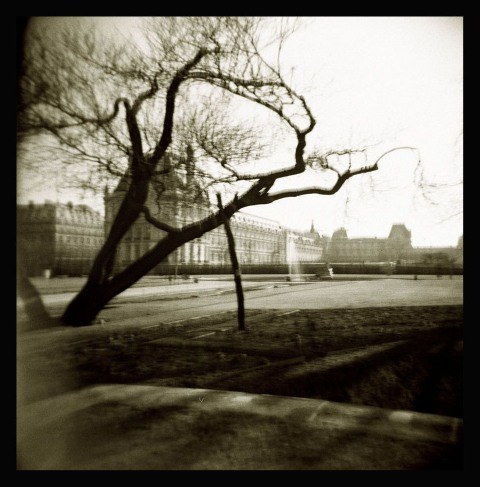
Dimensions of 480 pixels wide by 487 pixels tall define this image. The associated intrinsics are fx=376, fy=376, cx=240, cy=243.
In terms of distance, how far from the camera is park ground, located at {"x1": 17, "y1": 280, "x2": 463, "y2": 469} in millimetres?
2633

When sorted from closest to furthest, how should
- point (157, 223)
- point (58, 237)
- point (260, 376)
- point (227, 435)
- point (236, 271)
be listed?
point (227, 435) < point (58, 237) < point (260, 376) < point (157, 223) < point (236, 271)

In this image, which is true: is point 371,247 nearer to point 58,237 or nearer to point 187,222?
point 187,222

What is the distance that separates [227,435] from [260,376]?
1.22 metres

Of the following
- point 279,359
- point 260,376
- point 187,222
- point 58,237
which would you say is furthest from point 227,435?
point 58,237

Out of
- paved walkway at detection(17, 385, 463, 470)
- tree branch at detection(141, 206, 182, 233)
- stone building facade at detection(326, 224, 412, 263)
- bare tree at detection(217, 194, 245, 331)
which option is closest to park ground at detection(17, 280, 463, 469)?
paved walkway at detection(17, 385, 463, 470)

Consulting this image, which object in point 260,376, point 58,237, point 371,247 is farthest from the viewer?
point 371,247

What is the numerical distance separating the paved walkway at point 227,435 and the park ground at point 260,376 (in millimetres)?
11

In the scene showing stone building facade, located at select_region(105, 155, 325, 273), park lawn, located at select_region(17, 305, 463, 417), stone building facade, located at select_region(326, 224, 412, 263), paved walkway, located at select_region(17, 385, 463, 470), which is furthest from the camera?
stone building facade, located at select_region(326, 224, 412, 263)

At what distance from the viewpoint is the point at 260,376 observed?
3990 mm

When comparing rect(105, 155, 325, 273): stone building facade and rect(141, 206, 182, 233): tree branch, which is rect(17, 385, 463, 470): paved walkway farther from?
rect(141, 206, 182, 233): tree branch

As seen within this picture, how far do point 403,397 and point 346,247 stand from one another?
5.95 ft

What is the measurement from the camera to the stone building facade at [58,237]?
3.54m

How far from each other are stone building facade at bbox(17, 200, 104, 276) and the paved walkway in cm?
127
